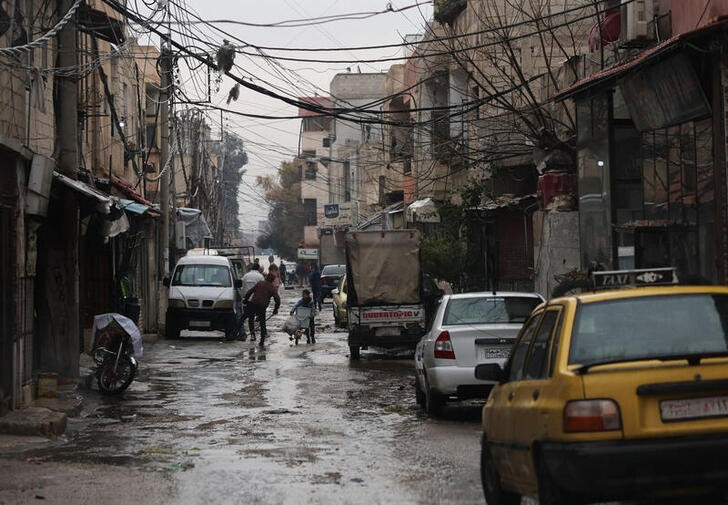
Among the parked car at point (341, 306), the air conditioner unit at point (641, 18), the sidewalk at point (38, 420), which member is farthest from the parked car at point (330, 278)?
the sidewalk at point (38, 420)

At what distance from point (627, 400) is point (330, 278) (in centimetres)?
5147

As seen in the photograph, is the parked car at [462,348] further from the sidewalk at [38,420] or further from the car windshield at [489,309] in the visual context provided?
the sidewalk at [38,420]

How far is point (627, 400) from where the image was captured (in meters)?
6.71

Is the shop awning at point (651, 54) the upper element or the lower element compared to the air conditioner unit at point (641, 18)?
lower

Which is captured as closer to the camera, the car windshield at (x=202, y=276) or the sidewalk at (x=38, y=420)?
the sidewalk at (x=38, y=420)

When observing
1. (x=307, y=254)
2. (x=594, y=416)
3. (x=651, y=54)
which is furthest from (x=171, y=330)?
(x=307, y=254)

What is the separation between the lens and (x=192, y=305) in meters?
31.8

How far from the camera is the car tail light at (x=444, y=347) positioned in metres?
15.3

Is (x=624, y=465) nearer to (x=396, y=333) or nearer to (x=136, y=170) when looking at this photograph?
(x=396, y=333)

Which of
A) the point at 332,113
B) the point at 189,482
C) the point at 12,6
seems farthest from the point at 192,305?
the point at 189,482

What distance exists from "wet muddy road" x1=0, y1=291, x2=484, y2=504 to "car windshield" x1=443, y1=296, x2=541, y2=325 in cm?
129

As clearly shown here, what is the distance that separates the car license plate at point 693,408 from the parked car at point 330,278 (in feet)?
159

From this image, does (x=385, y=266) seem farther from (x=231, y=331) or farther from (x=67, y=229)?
(x=67, y=229)

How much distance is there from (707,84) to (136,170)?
21643 mm
